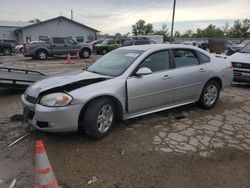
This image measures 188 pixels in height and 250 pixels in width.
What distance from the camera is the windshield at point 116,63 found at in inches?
187

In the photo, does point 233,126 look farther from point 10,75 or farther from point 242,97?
point 10,75

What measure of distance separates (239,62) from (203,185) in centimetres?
658

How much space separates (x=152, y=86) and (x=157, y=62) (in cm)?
57

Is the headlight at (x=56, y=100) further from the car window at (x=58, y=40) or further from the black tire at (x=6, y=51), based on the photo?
the black tire at (x=6, y=51)

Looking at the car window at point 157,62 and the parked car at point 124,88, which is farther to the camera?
the car window at point 157,62

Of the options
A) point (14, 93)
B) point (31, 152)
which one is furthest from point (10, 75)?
point (31, 152)

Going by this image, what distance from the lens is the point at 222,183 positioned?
3162 mm

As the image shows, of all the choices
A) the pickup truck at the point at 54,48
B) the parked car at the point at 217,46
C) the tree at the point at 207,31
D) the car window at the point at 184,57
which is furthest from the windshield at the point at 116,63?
the tree at the point at 207,31

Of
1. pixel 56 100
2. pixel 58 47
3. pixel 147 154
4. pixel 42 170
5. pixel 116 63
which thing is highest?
pixel 58 47

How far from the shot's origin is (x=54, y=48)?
66.6 ft

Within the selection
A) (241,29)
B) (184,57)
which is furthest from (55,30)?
(241,29)

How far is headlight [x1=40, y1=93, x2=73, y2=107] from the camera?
387 centimetres

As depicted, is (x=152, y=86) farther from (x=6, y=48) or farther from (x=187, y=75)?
(x=6, y=48)

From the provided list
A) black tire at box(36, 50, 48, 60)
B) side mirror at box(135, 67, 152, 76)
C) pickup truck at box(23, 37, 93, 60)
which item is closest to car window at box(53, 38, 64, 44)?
pickup truck at box(23, 37, 93, 60)
